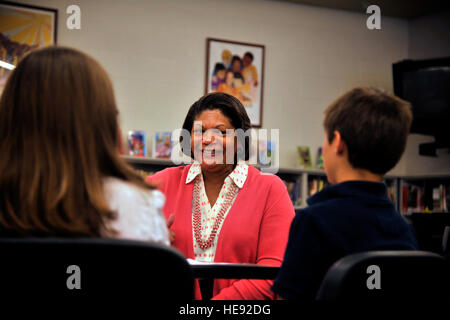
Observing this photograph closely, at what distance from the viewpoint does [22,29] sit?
4.76 metres

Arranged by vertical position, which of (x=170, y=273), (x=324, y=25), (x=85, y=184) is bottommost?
(x=170, y=273)

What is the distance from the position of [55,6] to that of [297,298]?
4503 mm

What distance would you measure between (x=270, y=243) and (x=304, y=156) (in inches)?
148

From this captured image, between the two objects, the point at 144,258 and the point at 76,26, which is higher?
the point at 76,26

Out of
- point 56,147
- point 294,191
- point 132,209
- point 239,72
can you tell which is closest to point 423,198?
point 294,191

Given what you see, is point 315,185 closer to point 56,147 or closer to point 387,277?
point 387,277

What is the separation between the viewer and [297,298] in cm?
112

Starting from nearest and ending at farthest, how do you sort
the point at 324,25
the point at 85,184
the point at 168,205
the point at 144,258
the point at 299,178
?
the point at 144,258 → the point at 85,184 → the point at 168,205 → the point at 299,178 → the point at 324,25

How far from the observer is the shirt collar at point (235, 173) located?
2.04m

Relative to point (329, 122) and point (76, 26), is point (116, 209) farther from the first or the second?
point (76, 26)

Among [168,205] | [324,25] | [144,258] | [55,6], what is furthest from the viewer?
[324,25]

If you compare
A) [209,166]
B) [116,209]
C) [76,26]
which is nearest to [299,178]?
[76,26]

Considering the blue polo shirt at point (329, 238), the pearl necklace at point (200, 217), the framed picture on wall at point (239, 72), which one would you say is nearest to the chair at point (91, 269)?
the blue polo shirt at point (329, 238)

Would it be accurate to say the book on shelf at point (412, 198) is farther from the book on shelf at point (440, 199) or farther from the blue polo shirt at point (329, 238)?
the blue polo shirt at point (329, 238)
